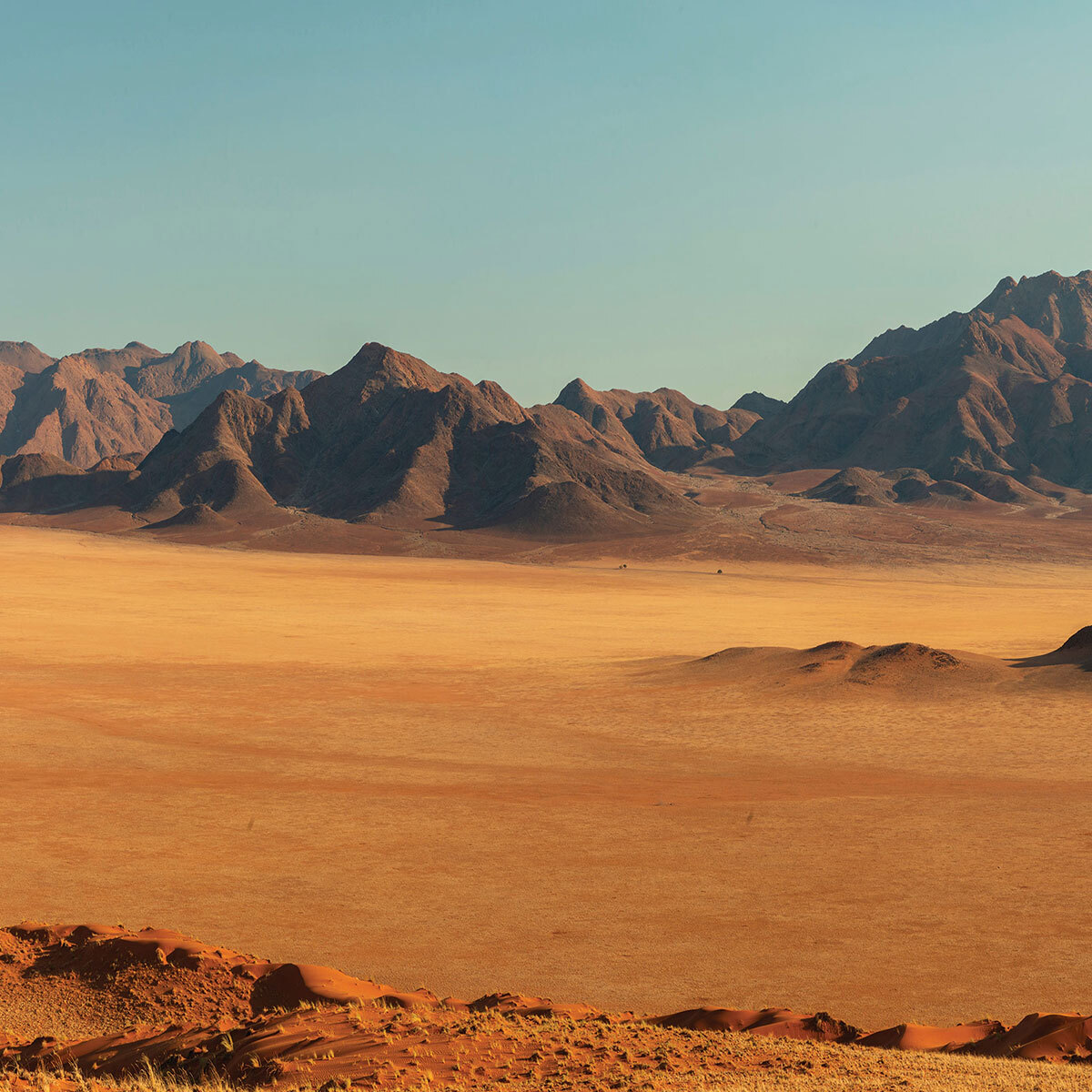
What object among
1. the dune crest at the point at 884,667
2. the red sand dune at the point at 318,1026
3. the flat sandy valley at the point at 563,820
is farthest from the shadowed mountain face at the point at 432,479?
the red sand dune at the point at 318,1026

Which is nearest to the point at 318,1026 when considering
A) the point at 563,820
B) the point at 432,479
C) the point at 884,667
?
the point at 563,820

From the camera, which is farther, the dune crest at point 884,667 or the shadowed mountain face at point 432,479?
the shadowed mountain face at point 432,479

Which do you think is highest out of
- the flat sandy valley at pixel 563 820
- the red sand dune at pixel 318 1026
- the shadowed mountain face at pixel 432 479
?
the shadowed mountain face at pixel 432 479

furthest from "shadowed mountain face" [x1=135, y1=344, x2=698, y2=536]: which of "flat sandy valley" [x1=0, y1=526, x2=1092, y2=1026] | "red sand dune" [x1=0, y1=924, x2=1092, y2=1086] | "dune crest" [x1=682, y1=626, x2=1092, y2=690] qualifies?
"red sand dune" [x1=0, y1=924, x2=1092, y2=1086]

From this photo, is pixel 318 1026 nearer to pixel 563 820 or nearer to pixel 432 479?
pixel 563 820

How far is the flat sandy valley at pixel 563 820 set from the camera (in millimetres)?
13094

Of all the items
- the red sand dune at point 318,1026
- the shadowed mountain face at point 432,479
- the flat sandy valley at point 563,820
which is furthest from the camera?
the shadowed mountain face at point 432,479

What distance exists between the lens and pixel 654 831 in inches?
743

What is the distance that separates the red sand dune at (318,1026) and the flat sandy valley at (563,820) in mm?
1609

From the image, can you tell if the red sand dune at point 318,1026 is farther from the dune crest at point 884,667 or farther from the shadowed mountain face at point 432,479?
the shadowed mountain face at point 432,479

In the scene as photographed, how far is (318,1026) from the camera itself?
9.45 meters

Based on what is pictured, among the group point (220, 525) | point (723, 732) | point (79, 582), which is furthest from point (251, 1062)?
point (220, 525)

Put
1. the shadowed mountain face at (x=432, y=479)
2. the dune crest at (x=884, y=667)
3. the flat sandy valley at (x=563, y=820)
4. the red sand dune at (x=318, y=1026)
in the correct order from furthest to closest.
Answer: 1. the shadowed mountain face at (x=432, y=479)
2. the dune crest at (x=884, y=667)
3. the flat sandy valley at (x=563, y=820)
4. the red sand dune at (x=318, y=1026)

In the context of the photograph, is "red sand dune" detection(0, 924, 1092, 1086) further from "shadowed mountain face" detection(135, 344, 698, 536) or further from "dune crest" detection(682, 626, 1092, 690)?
"shadowed mountain face" detection(135, 344, 698, 536)
